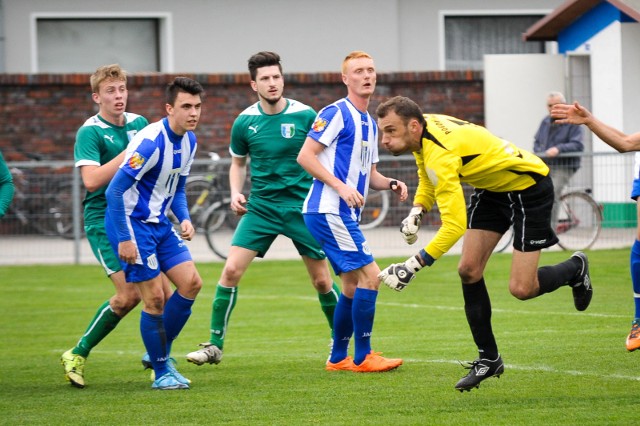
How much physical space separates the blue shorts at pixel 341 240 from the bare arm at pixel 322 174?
0.23 m

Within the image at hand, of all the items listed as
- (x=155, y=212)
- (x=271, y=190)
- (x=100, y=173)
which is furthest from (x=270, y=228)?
(x=100, y=173)

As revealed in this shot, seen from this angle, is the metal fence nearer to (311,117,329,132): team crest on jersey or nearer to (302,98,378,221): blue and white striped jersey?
(302,98,378,221): blue and white striped jersey

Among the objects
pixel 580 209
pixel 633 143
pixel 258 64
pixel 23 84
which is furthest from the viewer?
pixel 23 84

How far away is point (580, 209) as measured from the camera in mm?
16781

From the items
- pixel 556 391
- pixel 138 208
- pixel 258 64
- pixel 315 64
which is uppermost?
pixel 315 64

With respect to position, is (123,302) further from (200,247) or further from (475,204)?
(200,247)

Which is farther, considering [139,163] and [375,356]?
[375,356]

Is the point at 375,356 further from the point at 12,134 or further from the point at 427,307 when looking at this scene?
the point at 12,134

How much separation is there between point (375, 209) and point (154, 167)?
9.88 meters

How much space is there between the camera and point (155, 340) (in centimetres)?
820

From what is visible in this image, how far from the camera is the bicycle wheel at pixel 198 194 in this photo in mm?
17953

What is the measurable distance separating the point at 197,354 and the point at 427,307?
4234mm

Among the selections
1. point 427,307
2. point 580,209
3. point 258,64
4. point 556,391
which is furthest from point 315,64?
point 556,391

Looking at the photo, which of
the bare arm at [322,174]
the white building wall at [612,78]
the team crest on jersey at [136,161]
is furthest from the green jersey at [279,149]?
the white building wall at [612,78]
